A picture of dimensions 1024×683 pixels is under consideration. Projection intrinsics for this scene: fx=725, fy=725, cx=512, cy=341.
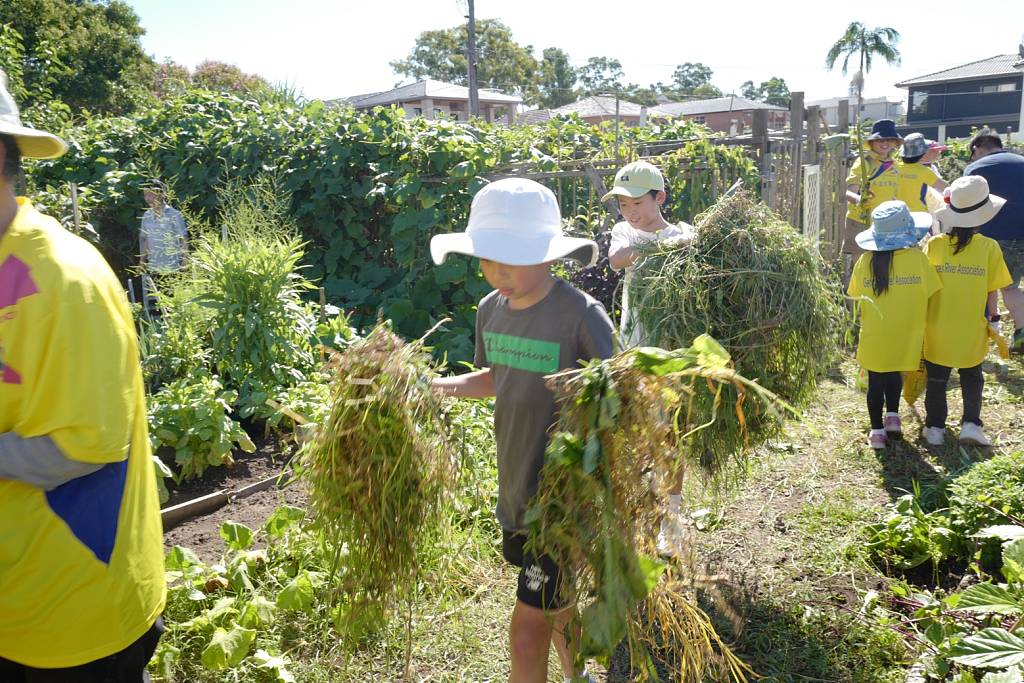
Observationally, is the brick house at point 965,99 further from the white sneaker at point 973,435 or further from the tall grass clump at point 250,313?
the tall grass clump at point 250,313

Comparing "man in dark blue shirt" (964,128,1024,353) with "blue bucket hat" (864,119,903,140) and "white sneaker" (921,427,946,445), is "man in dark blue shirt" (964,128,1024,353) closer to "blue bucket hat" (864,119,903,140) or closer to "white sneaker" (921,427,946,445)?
"blue bucket hat" (864,119,903,140)

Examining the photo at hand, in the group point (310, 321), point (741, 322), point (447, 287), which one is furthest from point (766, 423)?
point (447, 287)

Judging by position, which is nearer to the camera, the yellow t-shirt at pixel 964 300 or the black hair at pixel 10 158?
the black hair at pixel 10 158

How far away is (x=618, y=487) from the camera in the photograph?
1786 mm

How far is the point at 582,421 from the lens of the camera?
1.81 meters

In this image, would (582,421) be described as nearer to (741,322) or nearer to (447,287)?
(741,322)

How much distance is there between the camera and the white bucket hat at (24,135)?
158 centimetres

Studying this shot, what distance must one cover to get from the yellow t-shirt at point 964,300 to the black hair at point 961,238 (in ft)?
0.06

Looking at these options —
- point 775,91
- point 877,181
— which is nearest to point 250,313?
point 877,181

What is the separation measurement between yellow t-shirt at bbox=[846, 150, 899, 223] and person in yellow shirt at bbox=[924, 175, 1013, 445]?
1955mm

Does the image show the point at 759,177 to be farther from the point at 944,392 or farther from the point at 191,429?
the point at 191,429

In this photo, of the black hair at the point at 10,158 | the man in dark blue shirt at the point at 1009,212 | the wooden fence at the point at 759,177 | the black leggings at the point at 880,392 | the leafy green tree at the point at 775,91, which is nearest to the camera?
the black hair at the point at 10,158

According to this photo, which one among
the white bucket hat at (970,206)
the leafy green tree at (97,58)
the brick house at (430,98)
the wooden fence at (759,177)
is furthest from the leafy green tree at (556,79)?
the white bucket hat at (970,206)

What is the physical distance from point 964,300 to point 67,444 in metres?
5.00
